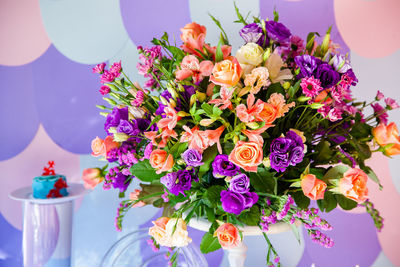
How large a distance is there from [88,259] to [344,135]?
0.96 m

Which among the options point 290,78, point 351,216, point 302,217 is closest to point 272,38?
point 290,78

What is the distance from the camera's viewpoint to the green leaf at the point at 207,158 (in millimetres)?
673

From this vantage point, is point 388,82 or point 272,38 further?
point 388,82

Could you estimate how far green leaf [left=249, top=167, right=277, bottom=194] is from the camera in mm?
667

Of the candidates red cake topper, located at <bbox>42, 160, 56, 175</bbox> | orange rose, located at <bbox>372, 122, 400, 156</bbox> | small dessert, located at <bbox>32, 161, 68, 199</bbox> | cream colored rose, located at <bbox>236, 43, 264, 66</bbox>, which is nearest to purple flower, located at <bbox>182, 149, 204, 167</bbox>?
cream colored rose, located at <bbox>236, 43, 264, 66</bbox>

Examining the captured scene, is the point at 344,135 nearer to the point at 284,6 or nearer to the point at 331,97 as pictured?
the point at 331,97

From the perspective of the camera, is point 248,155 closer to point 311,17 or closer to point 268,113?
point 268,113

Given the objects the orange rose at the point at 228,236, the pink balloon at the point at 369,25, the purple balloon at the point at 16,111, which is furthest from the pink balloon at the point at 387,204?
the purple balloon at the point at 16,111

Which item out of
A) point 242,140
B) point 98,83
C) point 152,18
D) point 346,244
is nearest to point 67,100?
point 98,83

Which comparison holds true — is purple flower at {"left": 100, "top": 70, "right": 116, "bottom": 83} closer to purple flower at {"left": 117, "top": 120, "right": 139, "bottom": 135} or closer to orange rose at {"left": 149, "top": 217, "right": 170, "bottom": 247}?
purple flower at {"left": 117, "top": 120, "right": 139, "bottom": 135}

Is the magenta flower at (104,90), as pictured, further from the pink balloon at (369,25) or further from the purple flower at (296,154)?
the pink balloon at (369,25)

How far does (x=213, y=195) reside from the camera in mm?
665

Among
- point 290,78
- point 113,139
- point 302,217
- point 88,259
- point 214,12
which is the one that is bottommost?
point 88,259

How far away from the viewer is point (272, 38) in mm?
740
